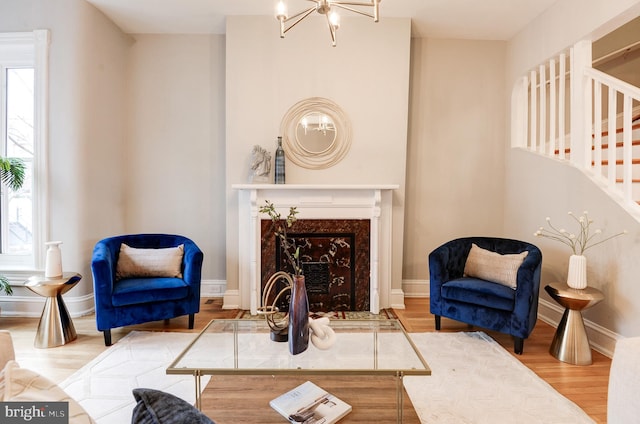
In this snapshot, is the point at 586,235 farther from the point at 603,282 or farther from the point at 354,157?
the point at 354,157

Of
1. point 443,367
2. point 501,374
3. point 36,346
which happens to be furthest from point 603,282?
point 36,346

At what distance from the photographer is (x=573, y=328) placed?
8.50ft

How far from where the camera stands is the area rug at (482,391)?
194 centimetres

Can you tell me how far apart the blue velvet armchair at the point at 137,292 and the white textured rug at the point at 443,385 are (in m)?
0.21

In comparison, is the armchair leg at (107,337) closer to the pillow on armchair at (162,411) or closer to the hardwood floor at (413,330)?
the hardwood floor at (413,330)

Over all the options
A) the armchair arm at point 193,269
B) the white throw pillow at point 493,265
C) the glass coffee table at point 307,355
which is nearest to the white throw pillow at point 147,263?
the armchair arm at point 193,269

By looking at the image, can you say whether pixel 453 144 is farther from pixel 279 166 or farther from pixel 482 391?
pixel 482 391

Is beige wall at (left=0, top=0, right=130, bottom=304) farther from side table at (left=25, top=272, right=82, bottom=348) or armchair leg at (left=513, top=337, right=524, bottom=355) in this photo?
armchair leg at (left=513, top=337, right=524, bottom=355)

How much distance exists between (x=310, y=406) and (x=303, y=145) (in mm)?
2717

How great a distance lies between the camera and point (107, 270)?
9.03ft

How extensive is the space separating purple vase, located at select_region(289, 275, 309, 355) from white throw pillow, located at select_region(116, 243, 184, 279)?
181 centimetres

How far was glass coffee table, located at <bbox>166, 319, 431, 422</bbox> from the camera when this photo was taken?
5.32ft

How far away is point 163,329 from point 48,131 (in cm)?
217

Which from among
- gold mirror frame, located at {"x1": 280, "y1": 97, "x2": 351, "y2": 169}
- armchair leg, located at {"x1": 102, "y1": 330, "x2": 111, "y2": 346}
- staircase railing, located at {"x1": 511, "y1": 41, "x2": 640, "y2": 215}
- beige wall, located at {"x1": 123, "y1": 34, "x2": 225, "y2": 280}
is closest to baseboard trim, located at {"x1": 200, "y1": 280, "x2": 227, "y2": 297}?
beige wall, located at {"x1": 123, "y1": 34, "x2": 225, "y2": 280}
